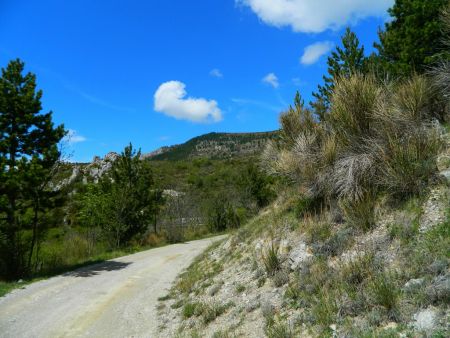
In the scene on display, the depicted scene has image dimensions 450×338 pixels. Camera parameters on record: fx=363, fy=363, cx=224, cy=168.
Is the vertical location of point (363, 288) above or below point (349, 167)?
below

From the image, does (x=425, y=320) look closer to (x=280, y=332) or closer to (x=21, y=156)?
(x=280, y=332)

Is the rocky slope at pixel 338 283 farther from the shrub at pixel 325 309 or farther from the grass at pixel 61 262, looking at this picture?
the grass at pixel 61 262

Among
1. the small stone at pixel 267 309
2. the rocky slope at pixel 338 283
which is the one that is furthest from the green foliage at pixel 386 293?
the small stone at pixel 267 309

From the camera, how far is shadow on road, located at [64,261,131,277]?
568 inches

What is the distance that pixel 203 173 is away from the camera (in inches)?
2790

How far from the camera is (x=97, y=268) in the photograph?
623 inches

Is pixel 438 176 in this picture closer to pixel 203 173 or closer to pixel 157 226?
pixel 157 226

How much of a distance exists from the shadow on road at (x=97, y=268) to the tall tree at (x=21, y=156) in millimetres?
2447

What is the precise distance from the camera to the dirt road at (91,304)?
26.2 feet

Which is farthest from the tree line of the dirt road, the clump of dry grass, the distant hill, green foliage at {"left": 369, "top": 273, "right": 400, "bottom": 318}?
the distant hill

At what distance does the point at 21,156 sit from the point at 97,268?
18.7 feet

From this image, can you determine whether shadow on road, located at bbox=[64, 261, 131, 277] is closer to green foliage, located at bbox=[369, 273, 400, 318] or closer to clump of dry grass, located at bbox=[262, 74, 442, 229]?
clump of dry grass, located at bbox=[262, 74, 442, 229]

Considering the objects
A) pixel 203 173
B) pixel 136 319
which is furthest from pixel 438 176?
pixel 203 173

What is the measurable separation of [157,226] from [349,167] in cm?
2690
